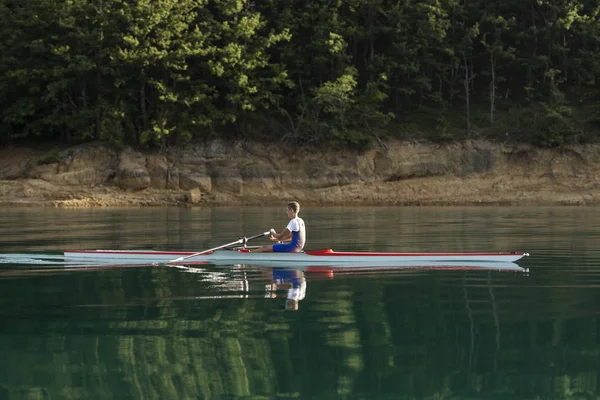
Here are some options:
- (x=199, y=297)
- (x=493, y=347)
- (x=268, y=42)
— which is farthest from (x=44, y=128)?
(x=493, y=347)

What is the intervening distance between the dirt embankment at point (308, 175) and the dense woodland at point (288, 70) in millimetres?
1337

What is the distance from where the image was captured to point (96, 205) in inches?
2132

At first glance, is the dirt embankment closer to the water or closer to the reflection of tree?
the water

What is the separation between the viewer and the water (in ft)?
30.2

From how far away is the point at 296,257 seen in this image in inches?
819

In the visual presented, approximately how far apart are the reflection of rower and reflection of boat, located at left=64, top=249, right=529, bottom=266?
73 centimetres

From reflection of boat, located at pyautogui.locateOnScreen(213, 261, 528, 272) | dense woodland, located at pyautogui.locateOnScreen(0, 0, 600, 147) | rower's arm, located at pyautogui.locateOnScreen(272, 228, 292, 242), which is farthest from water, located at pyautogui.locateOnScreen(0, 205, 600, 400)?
dense woodland, located at pyautogui.locateOnScreen(0, 0, 600, 147)

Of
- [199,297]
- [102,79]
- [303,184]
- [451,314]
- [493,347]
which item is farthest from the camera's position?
[102,79]

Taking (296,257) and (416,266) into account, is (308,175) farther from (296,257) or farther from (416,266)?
(416,266)

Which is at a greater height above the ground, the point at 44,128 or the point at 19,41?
the point at 19,41

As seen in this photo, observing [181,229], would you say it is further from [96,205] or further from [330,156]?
[330,156]

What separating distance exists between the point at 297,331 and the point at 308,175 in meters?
46.6

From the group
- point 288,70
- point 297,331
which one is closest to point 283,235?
point 297,331

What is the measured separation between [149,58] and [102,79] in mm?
6144
